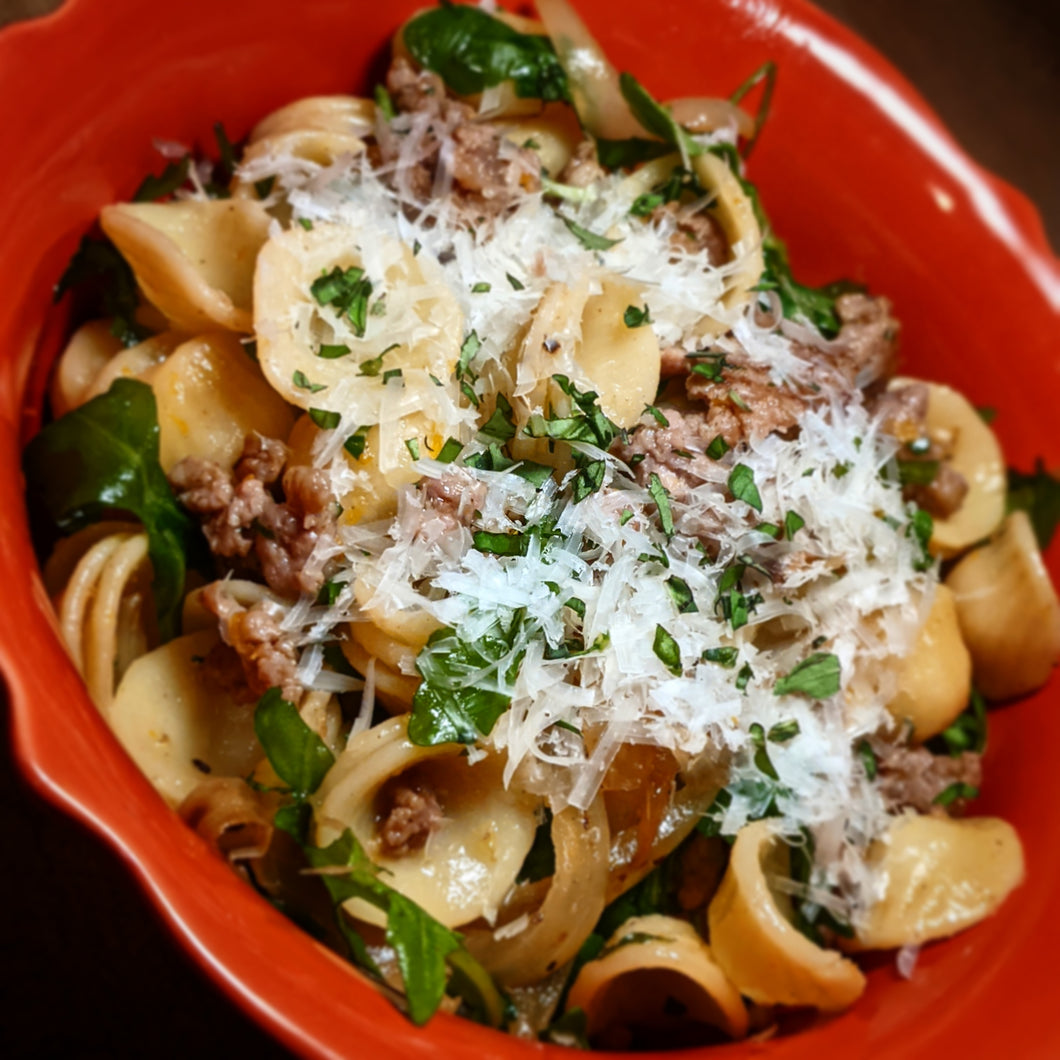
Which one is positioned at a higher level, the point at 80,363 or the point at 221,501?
the point at 221,501

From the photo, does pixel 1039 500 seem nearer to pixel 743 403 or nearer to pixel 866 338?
pixel 866 338

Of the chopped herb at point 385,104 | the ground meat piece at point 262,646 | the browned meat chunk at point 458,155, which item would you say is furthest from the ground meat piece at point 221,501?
the chopped herb at point 385,104

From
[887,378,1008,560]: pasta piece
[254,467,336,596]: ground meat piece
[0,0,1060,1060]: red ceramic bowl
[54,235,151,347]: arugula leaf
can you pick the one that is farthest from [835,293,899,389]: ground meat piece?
[54,235,151,347]: arugula leaf

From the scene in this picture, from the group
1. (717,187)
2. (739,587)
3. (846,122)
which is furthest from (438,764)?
(846,122)

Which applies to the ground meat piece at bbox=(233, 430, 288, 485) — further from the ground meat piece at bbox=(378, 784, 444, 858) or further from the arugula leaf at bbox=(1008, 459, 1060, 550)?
the arugula leaf at bbox=(1008, 459, 1060, 550)

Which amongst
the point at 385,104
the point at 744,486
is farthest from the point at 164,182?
the point at 744,486
